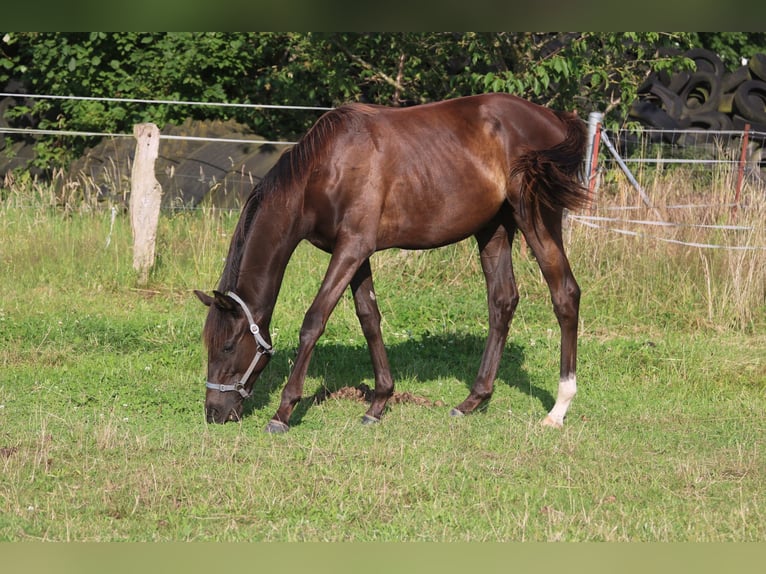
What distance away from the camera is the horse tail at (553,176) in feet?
19.4

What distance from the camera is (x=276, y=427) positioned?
5766 mm

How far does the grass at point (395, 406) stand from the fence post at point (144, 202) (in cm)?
20

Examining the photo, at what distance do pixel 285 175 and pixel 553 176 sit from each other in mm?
1705

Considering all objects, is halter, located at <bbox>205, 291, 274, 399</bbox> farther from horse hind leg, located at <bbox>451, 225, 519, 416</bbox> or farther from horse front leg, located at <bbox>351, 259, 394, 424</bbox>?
horse hind leg, located at <bbox>451, 225, 519, 416</bbox>

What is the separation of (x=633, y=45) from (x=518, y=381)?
544 centimetres

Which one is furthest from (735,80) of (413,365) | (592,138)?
(413,365)

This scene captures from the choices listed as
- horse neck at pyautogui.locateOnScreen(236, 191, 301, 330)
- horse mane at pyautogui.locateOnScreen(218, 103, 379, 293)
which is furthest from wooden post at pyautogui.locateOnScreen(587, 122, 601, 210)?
horse neck at pyautogui.locateOnScreen(236, 191, 301, 330)

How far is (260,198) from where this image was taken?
19.3ft

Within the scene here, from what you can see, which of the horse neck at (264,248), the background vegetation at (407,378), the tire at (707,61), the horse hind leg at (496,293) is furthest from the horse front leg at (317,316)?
the tire at (707,61)

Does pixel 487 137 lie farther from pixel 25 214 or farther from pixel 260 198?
pixel 25 214

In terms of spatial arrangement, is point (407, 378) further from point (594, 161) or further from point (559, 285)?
point (594, 161)

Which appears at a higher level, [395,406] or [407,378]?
[395,406]

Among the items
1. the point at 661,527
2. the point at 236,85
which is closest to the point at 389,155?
the point at 661,527

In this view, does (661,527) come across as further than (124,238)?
No
